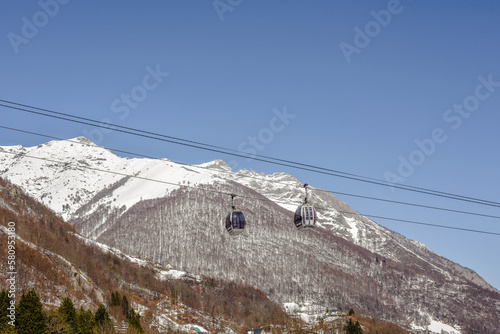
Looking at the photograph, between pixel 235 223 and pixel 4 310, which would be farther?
pixel 4 310

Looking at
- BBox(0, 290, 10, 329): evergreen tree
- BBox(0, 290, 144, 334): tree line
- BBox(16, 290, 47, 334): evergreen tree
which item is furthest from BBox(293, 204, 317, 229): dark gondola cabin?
BBox(0, 290, 10, 329): evergreen tree

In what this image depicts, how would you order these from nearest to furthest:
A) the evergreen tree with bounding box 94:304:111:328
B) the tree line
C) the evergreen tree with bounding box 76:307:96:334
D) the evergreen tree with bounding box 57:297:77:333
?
1. the tree line
2. the evergreen tree with bounding box 57:297:77:333
3. the evergreen tree with bounding box 76:307:96:334
4. the evergreen tree with bounding box 94:304:111:328

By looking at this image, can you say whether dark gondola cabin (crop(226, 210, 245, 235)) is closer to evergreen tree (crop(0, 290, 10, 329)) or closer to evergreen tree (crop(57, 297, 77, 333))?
evergreen tree (crop(0, 290, 10, 329))

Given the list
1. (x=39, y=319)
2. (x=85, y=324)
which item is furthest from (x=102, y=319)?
(x=39, y=319)

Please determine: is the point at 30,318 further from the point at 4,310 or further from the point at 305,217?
the point at 305,217

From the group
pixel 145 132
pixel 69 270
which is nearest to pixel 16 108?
pixel 145 132

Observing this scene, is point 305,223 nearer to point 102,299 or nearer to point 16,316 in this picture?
point 16,316

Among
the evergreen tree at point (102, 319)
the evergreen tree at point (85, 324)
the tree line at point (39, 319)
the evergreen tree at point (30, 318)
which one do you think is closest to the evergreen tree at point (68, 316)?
the tree line at point (39, 319)

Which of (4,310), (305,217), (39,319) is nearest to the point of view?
(305,217)
